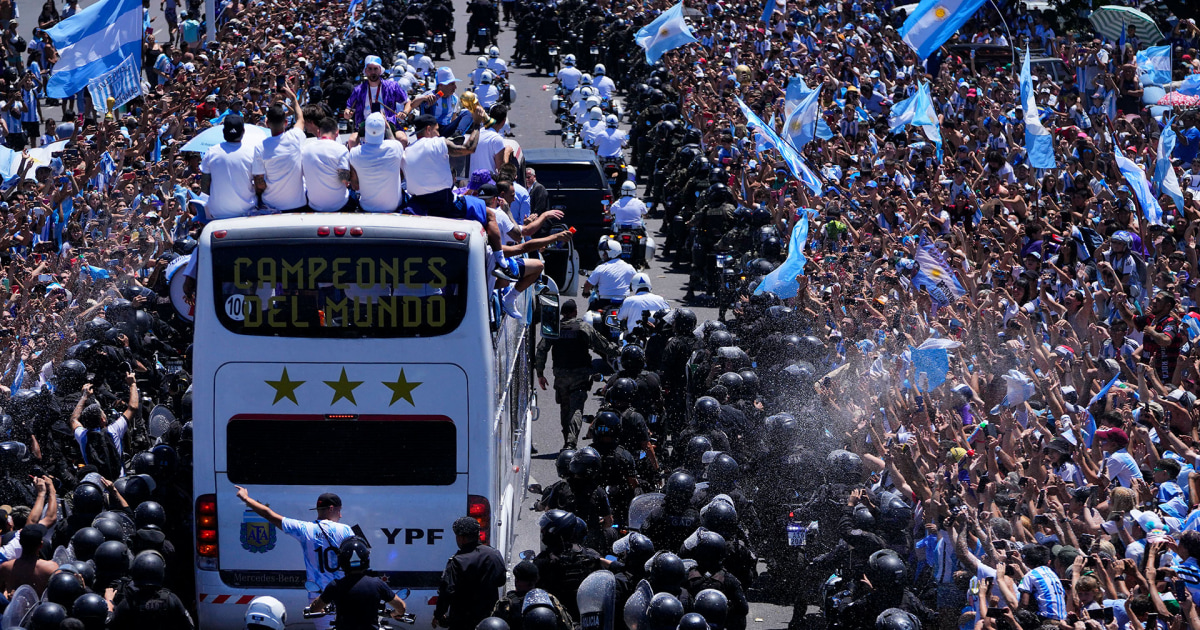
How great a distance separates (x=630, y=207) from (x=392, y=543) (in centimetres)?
1187

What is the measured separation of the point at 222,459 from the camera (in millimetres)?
9812

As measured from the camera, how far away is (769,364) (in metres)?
13.5

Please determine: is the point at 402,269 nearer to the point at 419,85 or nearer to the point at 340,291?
the point at 340,291

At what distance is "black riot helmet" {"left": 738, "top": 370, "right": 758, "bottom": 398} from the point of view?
12562mm

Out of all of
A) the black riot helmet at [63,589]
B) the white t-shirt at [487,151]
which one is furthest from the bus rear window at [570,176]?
the black riot helmet at [63,589]

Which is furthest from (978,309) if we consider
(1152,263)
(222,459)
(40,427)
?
(40,427)

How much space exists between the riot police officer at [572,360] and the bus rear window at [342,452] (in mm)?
5036

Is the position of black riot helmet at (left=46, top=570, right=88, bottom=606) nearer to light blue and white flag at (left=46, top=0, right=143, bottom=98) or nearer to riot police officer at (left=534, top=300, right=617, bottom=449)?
riot police officer at (left=534, top=300, right=617, bottom=449)

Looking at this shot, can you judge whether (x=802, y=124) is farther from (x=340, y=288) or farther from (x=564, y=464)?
(x=340, y=288)

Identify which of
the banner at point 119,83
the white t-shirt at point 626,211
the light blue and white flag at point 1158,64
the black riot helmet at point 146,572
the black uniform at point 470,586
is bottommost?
the black uniform at point 470,586

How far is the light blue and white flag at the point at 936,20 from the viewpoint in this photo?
735 inches

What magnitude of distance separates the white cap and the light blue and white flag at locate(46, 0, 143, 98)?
8223 mm

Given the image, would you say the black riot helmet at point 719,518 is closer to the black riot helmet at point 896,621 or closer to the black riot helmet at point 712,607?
the black riot helmet at point 712,607

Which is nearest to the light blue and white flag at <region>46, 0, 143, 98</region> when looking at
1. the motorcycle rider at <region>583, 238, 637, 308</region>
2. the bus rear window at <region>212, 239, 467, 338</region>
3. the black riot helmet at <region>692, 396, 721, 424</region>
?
the motorcycle rider at <region>583, 238, 637, 308</region>
